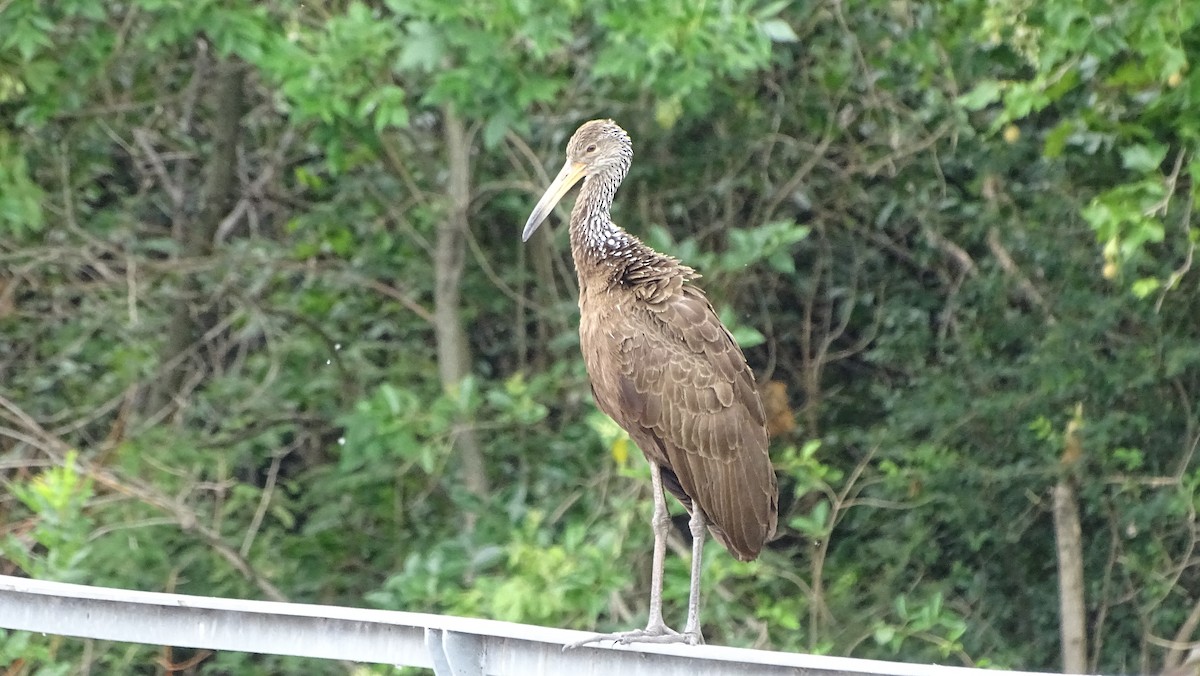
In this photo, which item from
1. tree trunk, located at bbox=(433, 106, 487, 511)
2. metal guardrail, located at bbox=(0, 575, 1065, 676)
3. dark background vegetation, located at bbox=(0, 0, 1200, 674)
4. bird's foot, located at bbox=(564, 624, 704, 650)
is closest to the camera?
metal guardrail, located at bbox=(0, 575, 1065, 676)

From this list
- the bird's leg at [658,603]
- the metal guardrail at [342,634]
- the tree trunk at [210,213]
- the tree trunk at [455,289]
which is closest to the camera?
the metal guardrail at [342,634]

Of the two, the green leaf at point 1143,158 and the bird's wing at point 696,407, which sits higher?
the green leaf at point 1143,158

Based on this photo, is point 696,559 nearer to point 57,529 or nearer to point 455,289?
point 57,529

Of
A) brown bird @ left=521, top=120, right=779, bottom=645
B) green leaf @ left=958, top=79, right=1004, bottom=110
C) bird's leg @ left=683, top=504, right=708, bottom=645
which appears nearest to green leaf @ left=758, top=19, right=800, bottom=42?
green leaf @ left=958, top=79, right=1004, bottom=110

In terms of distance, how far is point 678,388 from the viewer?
4336mm

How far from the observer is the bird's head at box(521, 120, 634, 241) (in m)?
4.79

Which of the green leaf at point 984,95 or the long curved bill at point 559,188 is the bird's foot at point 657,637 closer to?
the long curved bill at point 559,188

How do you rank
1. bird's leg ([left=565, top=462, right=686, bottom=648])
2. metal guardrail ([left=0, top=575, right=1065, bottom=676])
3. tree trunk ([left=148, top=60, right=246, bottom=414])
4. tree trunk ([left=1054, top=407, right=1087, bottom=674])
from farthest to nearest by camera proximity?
tree trunk ([left=148, top=60, right=246, bottom=414]) → tree trunk ([left=1054, top=407, right=1087, bottom=674]) → bird's leg ([left=565, top=462, right=686, bottom=648]) → metal guardrail ([left=0, top=575, right=1065, bottom=676])

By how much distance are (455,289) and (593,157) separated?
7.35ft

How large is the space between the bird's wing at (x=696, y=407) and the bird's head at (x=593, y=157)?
0.52 metres

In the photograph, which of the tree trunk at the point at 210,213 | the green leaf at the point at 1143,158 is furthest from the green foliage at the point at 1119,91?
the tree trunk at the point at 210,213

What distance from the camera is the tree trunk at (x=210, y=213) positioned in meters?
7.60

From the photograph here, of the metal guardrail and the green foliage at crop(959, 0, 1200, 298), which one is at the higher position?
the green foliage at crop(959, 0, 1200, 298)

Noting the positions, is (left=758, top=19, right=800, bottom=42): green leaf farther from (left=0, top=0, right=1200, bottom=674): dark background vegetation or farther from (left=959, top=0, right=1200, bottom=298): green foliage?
(left=959, top=0, right=1200, bottom=298): green foliage
